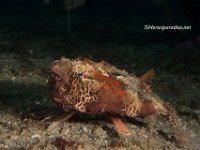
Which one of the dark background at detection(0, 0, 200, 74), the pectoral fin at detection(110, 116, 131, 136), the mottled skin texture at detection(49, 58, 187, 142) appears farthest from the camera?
the dark background at detection(0, 0, 200, 74)

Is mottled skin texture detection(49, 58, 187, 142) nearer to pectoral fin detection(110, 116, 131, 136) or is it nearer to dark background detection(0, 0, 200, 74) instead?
pectoral fin detection(110, 116, 131, 136)

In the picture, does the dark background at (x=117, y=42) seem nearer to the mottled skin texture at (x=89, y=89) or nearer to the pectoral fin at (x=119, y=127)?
the pectoral fin at (x=119, y=127)

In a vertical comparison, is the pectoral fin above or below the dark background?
below

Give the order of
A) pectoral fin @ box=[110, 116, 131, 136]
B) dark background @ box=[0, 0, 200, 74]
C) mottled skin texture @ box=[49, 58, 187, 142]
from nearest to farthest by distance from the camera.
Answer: mottled skin texture @ box=[49, 58, 187, 142], pectoral fin @ box=[110, 116, 131, 136], dark background @ box=[0, 0, 200, 74]

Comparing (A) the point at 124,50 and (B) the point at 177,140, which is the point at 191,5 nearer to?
(A) the point at 124,50

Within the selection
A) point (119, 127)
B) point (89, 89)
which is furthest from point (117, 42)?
point (89, 89)

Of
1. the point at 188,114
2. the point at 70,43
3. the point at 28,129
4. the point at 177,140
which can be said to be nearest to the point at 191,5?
the point at 70,43

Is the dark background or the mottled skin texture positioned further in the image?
the dark background

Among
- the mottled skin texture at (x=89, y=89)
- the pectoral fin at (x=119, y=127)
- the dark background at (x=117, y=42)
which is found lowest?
the pectoral fin at (x=119, y=127)

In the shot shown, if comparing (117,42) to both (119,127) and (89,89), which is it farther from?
(89,89)

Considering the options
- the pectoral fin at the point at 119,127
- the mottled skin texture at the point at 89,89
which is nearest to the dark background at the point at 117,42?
the pectoral fin at the point at 119,127

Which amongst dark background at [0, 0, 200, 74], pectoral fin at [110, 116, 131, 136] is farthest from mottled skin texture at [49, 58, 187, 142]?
dark background at [0, 0, 200, 74]
